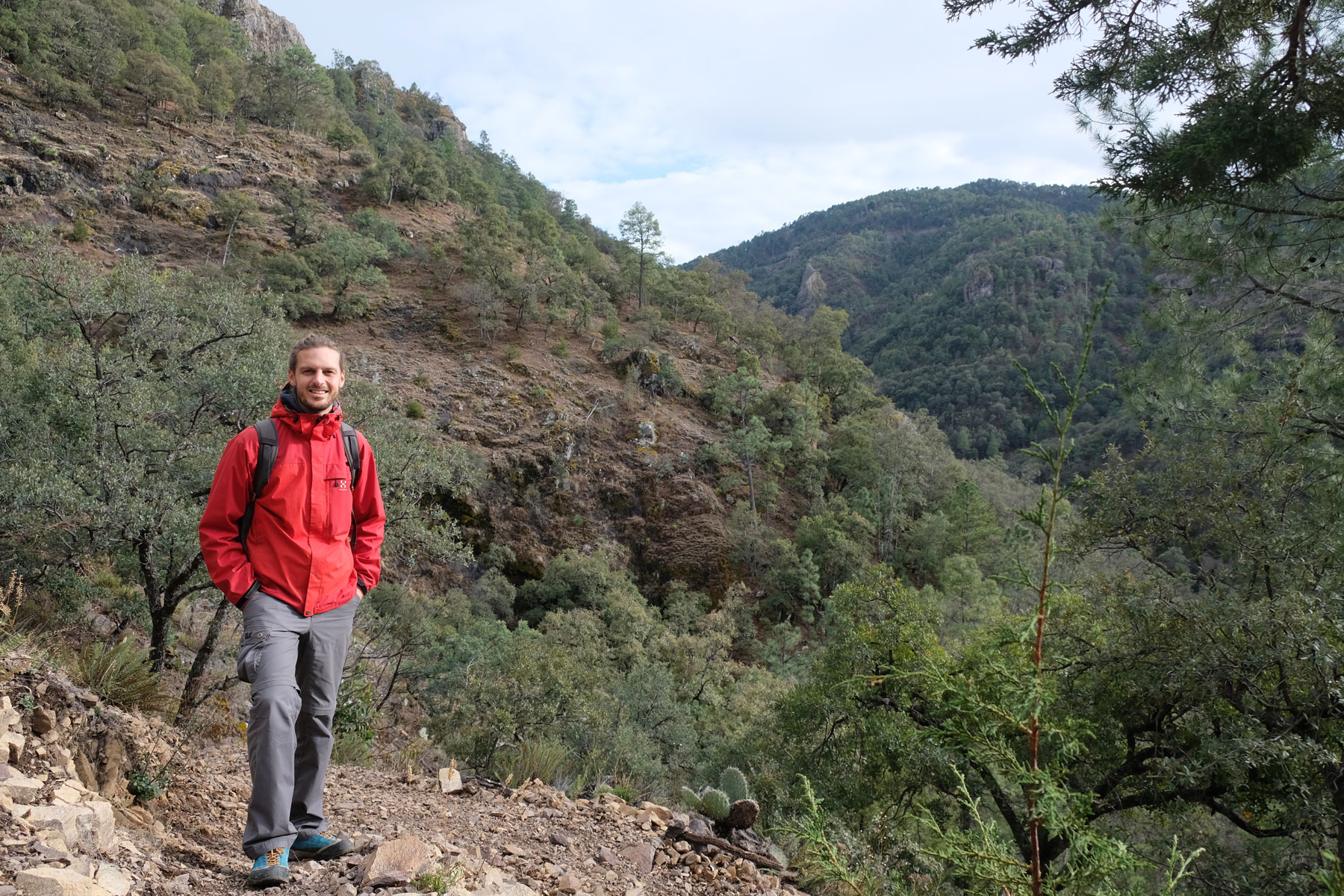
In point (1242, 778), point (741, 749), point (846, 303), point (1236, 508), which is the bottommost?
point (741, 749)

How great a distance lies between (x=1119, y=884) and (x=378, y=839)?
6.10 meters

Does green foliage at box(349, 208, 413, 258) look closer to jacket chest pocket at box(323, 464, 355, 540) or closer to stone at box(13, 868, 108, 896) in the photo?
jacket chest pocket at box(323, 464, 355, 540)

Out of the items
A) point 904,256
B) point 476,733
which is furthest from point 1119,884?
point 904,256

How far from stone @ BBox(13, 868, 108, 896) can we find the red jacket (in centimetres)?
78

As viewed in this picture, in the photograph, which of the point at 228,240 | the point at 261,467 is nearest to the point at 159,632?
the point at 261,467

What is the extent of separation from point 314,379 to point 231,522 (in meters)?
0.57

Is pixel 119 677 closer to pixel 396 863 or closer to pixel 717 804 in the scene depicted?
pixel 396 863

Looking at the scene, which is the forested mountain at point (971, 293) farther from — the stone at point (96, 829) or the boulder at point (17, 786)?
the boulder at point (17, 786)

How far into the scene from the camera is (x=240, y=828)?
281cm

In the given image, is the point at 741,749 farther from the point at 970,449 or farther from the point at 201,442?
the point at 970,449

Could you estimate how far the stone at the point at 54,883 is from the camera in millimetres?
1730

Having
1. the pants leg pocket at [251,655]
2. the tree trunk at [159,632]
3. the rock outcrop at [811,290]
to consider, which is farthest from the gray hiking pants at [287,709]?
the rock outcrop at [811,290]

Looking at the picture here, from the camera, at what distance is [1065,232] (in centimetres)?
7712

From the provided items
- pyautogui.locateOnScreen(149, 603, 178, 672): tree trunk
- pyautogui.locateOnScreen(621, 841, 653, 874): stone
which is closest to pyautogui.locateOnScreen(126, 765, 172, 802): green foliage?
pyautogui.locateOnScreen(621, 841, 653, 874): stone
